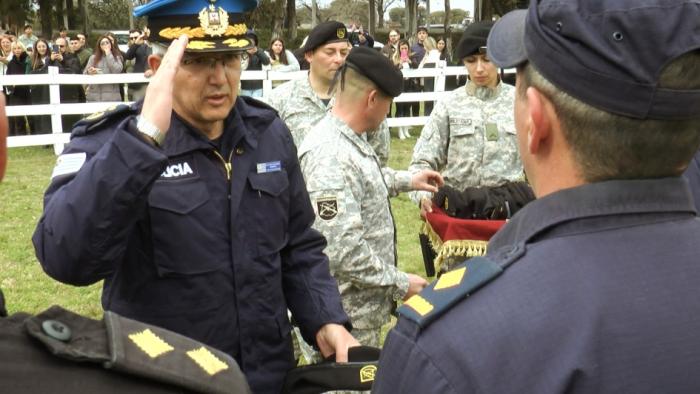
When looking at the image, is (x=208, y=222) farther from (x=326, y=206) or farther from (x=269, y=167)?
(x=326, y=206)

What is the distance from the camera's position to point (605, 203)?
4.47 feet

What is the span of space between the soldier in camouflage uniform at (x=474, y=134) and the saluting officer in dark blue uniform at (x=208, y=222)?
197cm

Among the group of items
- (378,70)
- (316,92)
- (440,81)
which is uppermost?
(378,70)

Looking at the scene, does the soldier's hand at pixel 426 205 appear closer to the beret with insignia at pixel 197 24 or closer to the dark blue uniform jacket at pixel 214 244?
the dark blue uniform jacket at pixel 214 244

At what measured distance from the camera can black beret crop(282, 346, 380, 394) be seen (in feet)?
8.03

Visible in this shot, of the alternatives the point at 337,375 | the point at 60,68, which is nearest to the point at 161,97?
the point at 337,375

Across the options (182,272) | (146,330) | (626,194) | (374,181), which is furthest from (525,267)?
(374,181)

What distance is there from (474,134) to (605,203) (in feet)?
10.9

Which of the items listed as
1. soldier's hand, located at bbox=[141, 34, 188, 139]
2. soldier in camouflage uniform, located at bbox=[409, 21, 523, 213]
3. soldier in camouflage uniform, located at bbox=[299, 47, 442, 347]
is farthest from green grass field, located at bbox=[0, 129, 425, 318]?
soldier's hand, located at bbox=[141, 34, 188, 139]

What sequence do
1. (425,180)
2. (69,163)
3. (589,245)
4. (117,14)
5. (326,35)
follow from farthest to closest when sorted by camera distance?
1. (117,14)
2. (326,35)
3. (425,180)
4. (69,163)
5. (589,245)

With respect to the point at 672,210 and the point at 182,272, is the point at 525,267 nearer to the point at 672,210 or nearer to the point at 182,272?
the point at 672,210

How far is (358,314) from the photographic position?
11.7 feet

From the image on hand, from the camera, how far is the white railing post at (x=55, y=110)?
13094 millimetres

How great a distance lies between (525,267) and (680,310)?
0.23 metres
